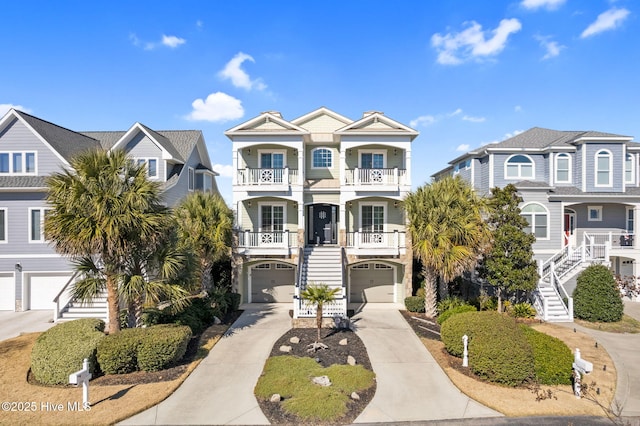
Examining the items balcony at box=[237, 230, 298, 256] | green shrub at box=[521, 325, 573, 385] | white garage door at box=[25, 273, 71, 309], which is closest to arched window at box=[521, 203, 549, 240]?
green shrub at box=[521, 325, 573, 385]

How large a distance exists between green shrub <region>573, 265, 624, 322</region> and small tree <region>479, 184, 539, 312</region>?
2786 mm

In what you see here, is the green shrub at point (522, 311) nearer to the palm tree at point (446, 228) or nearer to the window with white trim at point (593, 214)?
the palm tree at point (446, 228)

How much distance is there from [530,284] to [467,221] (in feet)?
14.1

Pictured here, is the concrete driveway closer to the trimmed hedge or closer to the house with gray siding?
the trimmed hedge

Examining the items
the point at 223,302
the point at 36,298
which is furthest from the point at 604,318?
the point at 36,298

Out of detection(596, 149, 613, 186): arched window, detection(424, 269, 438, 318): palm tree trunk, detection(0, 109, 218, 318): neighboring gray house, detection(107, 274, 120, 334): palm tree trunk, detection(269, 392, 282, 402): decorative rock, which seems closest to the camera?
detection(269, 392, 282, 402): decorative rock

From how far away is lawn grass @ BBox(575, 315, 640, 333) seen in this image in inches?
568

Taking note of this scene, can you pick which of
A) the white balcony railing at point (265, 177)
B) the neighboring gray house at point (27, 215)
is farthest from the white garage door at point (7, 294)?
the white balcony railing at point (265, 177)

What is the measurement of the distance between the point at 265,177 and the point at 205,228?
14.2 ft

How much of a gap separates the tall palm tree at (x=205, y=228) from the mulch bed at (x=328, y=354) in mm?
5507

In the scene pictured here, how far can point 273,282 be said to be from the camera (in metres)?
19.3

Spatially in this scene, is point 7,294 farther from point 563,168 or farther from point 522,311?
point 563,168

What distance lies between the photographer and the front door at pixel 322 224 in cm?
2006

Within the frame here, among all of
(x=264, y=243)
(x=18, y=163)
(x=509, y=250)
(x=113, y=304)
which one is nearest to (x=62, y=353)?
(x=113, y=304)
